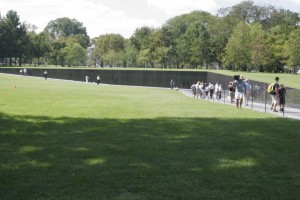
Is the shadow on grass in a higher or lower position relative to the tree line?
lower

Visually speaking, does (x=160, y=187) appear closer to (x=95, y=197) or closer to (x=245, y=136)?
(x=95, y=197)

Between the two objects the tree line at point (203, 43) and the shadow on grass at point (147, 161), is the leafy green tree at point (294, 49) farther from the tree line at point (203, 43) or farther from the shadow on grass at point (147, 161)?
the shadow on grass at point (147, 161)

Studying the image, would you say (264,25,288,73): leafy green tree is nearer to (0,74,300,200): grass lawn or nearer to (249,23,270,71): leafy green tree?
(249,23,270,71): leafy green tree

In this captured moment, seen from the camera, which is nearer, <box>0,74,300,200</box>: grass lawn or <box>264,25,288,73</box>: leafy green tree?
<box>0,74,300,200</box>: grass lawn

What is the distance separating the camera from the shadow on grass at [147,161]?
6266 millimetres

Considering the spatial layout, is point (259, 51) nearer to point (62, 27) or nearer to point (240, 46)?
point (240, 46)

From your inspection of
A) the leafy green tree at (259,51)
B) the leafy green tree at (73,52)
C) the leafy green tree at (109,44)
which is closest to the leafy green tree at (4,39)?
the leafy green tree at (73,52)

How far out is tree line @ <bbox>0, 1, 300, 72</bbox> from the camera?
238ft

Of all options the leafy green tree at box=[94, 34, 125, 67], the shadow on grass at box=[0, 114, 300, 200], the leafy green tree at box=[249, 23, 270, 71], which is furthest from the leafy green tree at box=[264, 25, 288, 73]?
the shadow on grass at box=[0, 114, 300, 200]

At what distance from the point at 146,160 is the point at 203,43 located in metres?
79.5

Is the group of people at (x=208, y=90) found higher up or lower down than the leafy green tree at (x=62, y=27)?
lower down

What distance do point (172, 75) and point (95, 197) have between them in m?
61.0

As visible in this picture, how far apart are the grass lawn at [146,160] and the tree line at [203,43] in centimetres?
5632

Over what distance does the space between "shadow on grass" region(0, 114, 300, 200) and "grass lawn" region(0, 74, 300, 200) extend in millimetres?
16
